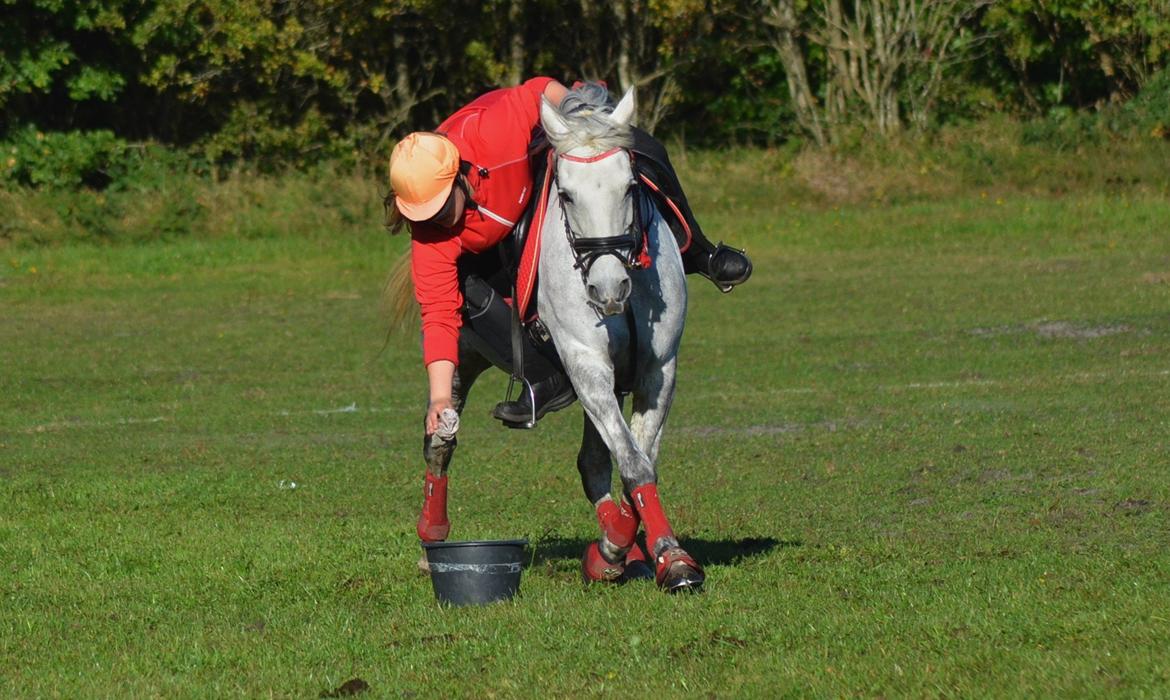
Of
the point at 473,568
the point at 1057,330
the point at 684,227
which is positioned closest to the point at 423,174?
the point at 684,227

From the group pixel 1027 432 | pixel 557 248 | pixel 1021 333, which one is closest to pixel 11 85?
pixel 1021 333

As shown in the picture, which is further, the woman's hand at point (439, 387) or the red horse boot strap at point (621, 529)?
the red horse boot strap at point (621, 529)

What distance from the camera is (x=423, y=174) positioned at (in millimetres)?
7348

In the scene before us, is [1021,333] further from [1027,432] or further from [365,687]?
[365,687]

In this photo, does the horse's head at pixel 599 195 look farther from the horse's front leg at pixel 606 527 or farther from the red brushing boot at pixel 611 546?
the red brushing boot at pixel 611 546

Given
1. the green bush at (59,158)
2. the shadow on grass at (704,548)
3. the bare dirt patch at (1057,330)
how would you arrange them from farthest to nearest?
the green bush at (59,158) < the bare dirt patch at (1057,330) < the shadow on grass at (704,548)

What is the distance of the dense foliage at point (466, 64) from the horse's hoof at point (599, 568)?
24605mm

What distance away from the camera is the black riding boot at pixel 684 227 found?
8039mm

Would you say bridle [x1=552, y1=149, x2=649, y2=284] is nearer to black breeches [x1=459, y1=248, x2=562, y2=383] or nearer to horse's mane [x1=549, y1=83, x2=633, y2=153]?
horse's mane [x1=549, y1=83, x2=633, y2=153]

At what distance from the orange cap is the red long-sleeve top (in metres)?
0.25

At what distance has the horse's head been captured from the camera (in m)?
6.85

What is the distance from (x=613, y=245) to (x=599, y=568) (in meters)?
1.71

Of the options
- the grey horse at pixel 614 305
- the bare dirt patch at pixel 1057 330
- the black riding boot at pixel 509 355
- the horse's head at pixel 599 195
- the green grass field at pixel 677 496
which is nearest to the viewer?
the green grass field at pixel 677 496

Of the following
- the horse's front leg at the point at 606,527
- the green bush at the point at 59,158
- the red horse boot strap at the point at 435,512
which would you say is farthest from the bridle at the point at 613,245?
the green bush at the point at 59,158
